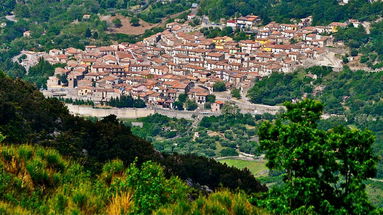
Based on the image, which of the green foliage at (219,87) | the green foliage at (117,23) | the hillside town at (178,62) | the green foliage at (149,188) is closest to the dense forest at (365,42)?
the hillside town at (178,62)

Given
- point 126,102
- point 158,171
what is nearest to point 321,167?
point 158,171

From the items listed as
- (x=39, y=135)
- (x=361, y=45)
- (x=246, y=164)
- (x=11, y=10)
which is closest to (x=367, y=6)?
(x=361, y=45)

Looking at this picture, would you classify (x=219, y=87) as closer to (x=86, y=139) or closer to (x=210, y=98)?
(x=210, y=98)

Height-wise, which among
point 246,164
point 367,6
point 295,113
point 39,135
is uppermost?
point 367,6

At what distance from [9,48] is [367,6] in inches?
807

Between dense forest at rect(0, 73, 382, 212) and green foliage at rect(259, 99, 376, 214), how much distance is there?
0.03 ft

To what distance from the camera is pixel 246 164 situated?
24734mm

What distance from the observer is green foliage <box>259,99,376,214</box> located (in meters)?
7.07

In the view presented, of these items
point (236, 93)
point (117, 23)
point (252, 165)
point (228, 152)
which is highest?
point (117, 23)

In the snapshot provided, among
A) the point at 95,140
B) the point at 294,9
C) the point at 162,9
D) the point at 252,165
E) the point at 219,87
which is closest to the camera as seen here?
the point at 95,140

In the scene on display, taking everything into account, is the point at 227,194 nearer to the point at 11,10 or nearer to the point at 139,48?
the point at 139,48

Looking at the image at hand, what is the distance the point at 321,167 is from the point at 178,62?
3037 cm

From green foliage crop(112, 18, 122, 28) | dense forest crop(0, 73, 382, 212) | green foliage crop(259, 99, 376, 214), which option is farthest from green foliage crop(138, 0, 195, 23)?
green foliage crop(259, 99, 376, 214)

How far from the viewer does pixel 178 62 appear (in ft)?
123
